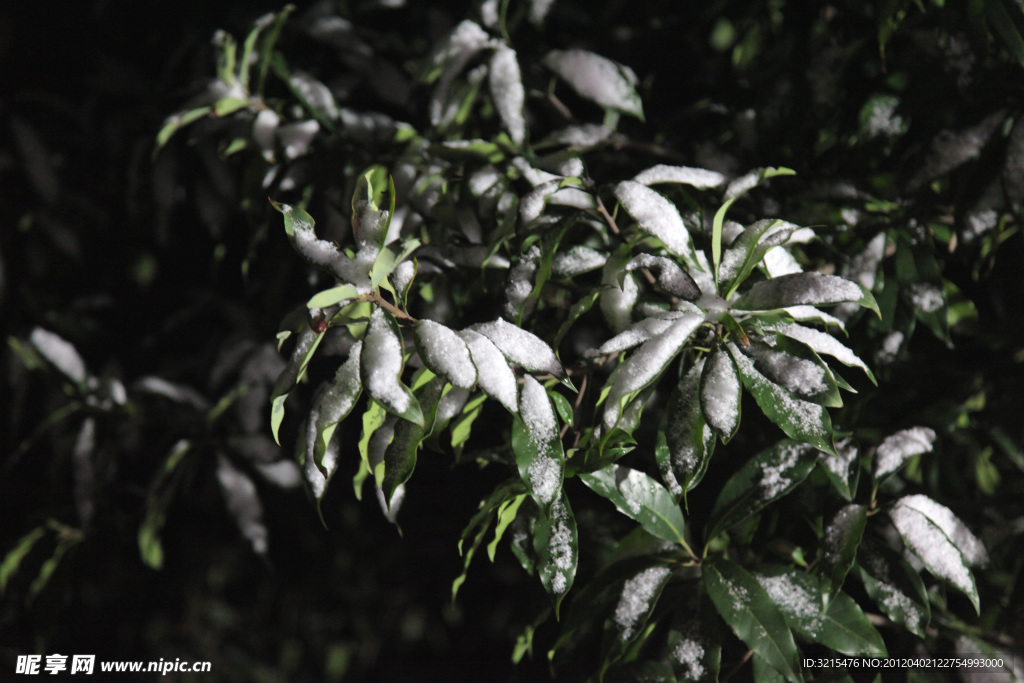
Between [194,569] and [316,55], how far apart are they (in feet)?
3.67

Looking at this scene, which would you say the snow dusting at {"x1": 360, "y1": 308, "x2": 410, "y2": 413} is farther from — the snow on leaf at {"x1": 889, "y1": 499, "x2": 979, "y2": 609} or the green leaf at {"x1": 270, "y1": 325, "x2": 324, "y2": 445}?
the snow on leaf at {"x1": 889, "y1": 499, "x2": 979, "y2": 609}

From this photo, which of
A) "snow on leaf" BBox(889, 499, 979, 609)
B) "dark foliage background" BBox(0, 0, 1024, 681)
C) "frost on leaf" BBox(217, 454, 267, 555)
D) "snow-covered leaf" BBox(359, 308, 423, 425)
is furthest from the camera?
"frost on leaf" BBox(217, 454, 267, 555)

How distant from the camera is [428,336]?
1.88 ft

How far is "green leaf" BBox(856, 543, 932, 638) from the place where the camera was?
2.25 ft

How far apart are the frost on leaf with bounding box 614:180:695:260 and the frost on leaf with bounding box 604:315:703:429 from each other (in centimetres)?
7

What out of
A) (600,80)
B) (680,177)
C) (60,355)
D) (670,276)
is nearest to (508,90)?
(600,80)

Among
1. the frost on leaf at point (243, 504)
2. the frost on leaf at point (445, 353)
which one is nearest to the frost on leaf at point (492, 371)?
the frost on leaf at point (445, 353)

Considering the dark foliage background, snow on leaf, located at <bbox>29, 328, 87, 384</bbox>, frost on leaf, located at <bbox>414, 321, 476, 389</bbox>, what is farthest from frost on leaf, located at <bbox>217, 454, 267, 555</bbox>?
frost on leaf, located at <bbox>414, 321, 476, 389</bbox>

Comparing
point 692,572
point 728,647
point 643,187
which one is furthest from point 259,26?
point 728,647

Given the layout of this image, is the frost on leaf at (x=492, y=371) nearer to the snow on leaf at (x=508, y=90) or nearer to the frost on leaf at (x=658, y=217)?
the frost on leaf at (x=658, y=217)

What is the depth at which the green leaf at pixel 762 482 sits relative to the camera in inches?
27.5

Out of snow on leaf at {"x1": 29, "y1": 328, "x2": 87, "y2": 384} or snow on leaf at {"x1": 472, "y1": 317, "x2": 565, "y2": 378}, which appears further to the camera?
snow on leaf at {"x1": 29, "y1": 328, "x2": 87, "y2": 384}

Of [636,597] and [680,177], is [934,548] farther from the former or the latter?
[680,177]

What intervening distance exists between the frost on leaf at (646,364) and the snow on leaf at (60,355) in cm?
99
